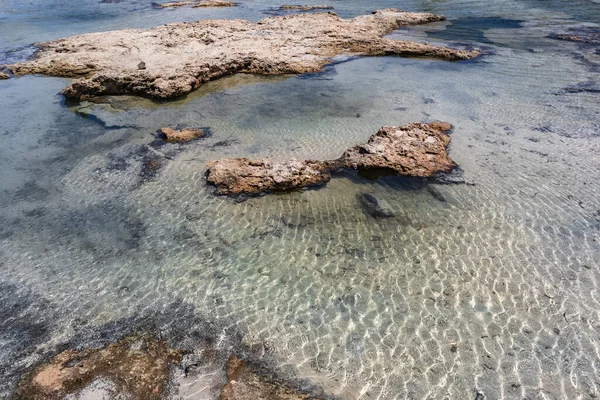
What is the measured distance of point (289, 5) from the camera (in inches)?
995

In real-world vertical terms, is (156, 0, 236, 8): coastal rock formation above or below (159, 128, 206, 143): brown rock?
above

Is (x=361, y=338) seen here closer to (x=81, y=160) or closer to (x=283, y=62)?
(x=81, y=160)

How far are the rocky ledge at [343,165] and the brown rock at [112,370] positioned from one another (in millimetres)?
3575

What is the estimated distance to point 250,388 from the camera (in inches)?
182

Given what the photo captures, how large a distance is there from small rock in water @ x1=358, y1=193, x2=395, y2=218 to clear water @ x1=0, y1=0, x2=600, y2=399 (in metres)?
0.17

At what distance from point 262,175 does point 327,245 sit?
7.50 ft

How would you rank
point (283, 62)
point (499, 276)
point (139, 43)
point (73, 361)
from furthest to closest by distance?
point (139, 43)
point (283, 62)
point (499, 276)
point (73, 361)

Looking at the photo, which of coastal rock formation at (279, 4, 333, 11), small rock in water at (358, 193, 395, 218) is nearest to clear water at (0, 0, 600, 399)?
small rock in water at (358, 193, 395, 218)

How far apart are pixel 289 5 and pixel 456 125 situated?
19.0m

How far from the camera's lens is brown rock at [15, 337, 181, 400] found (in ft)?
15.1

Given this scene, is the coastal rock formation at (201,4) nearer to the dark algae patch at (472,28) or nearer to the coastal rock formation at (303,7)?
the coastal rock formation at (303,7)

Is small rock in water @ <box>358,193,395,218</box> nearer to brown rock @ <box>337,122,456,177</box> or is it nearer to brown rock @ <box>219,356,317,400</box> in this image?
brown rock @ <box>337,122,456,177</box>

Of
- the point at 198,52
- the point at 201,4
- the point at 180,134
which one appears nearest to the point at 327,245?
the point at 180,134

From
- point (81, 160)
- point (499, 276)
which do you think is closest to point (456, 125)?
point (499, 276)
